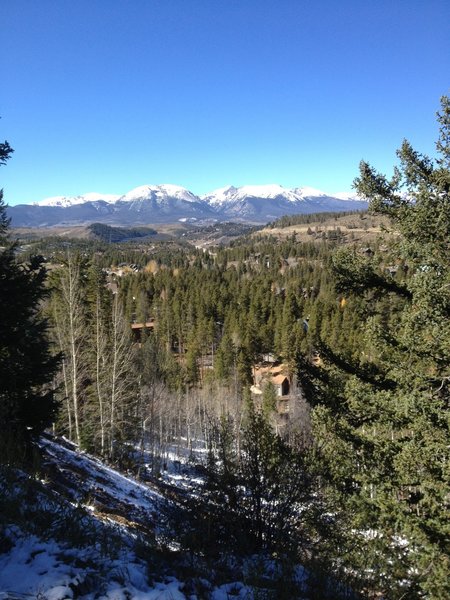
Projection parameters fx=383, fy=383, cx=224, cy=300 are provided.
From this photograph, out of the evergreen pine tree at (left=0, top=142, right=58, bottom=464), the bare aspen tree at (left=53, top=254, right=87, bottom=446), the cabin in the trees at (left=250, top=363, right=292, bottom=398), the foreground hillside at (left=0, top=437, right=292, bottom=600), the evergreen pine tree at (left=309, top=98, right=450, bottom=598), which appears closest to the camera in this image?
the foreground hillside at (left=0, top=437, right=292, bottom=600)

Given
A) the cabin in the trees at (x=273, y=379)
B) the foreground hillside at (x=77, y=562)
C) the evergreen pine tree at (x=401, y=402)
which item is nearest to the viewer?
the foreground hillside at (x=77, y=562)

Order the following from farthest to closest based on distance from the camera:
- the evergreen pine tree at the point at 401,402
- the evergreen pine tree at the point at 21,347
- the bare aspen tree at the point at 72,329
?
the bare aspen tree at the point at 72,329 < the evergreen pine tree at the point at 21,347 < the evergreen pine tree at the point at 401,402

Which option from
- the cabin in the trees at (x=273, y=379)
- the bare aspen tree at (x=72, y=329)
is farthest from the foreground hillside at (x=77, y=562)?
the cabin in the trees at (x=273, y=379)

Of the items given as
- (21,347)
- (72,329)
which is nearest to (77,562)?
(21,347)

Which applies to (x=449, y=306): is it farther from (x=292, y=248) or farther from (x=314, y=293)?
(x=292, y=248)

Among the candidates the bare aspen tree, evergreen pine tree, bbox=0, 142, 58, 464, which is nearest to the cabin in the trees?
the bare aspen tree

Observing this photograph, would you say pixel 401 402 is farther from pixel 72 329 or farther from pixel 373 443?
pixel 72 329

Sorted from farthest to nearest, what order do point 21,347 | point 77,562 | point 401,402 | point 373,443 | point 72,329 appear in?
point 72,329
point 21,347
point 373,443
point 401,402
point 77,562

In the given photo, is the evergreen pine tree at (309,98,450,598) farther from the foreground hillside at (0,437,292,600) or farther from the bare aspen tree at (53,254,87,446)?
the bare aspen tree at (53,254,87,446)

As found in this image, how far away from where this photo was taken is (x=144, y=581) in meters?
3.83

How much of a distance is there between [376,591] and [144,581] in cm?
344

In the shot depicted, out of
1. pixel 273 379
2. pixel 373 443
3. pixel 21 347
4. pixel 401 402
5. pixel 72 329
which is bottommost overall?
pixel 273 379

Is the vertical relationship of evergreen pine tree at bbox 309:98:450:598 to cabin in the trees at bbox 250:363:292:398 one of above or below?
above

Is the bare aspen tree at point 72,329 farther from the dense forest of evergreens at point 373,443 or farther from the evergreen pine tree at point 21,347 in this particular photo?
the dense forest of evergreens at point 373,443
